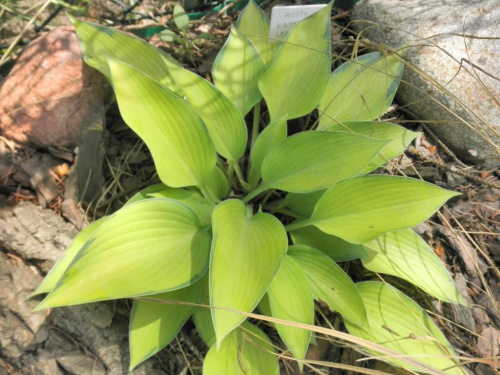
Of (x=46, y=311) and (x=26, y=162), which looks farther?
(x=26, y=162)

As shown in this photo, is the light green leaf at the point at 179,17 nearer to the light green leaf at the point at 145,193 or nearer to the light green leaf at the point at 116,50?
the light green leaf at the point at 116,50

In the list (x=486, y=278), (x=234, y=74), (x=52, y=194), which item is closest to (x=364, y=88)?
(x=234, y=74)

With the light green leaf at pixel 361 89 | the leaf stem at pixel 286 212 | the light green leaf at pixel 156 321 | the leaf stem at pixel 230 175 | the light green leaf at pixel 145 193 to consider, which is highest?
the light green leaf at pixel 361 89

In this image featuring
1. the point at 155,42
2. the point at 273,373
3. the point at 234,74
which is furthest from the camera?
the point at 155,42

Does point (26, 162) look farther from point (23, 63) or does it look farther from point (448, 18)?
point (448, 18)

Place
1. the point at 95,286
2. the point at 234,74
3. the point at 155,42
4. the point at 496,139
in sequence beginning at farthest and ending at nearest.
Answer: the point at 155,42 → the point at 496,139 → the point at 234,74 → the point at 95,286

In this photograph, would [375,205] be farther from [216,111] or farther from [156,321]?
[156,321]

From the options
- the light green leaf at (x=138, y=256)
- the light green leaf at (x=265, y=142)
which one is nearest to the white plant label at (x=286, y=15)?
the light green leaf at (x=265, y=142)
